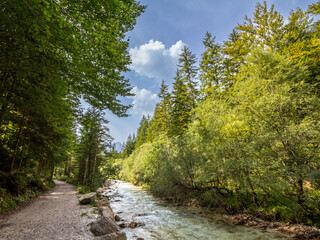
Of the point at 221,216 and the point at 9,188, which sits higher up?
the point at 9,188

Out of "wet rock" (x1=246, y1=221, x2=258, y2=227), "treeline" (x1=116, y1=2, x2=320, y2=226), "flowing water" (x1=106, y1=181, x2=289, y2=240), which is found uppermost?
"treeline" (x1=116, y1=2, x2=320, y2=226)

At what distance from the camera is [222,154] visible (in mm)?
9219

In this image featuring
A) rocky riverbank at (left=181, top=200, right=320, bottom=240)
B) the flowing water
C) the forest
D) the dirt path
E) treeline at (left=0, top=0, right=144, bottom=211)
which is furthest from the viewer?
the flowing water

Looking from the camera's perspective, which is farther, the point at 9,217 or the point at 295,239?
the point at 9,217

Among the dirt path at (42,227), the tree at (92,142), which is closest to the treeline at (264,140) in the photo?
the dirt path at (42,227)

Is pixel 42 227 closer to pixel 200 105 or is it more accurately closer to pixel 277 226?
pixel 277 226

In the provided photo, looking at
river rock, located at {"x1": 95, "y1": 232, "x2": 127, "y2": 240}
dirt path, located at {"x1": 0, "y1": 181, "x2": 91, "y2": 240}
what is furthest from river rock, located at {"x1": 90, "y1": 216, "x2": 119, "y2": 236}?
river rock, located at {"x1": 95, "y1": 232, "x2": 127, "y2": 240}

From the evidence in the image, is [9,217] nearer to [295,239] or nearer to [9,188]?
[9,188]

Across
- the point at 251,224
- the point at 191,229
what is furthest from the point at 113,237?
the point at 251,224

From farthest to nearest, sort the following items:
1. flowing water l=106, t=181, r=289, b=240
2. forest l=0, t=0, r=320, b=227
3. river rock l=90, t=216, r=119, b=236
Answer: flowing water l=106, t=181, r=289, b=240, river rock l=90, t=216, r=119, b=236, forest l=0, t=0, r=320, b=227

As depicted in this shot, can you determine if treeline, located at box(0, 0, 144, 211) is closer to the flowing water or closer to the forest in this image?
the forest

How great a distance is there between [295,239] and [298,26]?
703 inches

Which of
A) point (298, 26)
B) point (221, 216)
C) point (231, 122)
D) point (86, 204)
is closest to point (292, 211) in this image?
point (221, 216)

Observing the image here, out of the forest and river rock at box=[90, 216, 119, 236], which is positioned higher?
the forest
